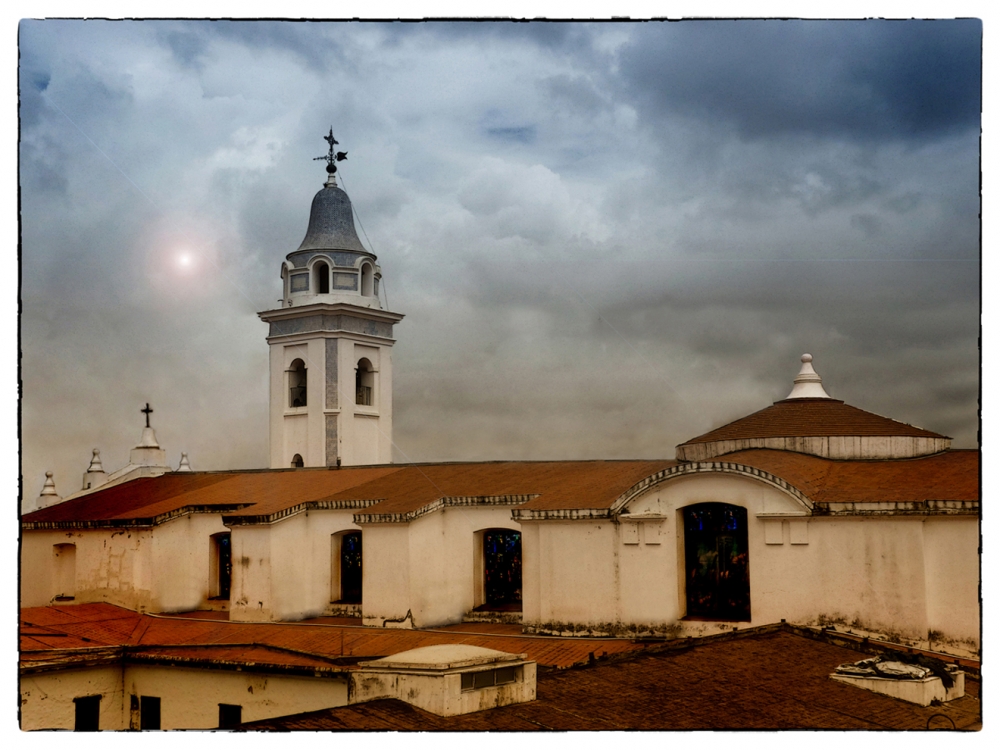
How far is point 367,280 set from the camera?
27.7 m

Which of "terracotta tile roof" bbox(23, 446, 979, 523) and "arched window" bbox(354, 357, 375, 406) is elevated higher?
"arched window" bbox(354, 357, 375, 406)

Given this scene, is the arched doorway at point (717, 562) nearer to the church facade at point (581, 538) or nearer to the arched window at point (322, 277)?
the church facade at point (581, 538)

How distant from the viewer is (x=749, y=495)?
15.8 m

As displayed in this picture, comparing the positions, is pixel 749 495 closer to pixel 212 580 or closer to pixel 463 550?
pixel 463 550

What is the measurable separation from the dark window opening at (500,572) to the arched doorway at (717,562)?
3.53 metres

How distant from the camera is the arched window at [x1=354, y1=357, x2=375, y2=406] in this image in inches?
1110

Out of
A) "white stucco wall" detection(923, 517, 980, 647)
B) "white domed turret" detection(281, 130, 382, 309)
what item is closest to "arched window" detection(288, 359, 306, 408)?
"white domed turret" detection(281, 130, 382, 309)

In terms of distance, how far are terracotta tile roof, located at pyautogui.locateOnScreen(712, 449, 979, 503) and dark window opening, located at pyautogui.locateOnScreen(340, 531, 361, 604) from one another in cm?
648

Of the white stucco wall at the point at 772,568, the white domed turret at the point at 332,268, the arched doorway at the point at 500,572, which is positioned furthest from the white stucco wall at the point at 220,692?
the white domed turret at the point at 332,268

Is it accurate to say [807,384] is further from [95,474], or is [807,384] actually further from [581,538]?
[95,474]

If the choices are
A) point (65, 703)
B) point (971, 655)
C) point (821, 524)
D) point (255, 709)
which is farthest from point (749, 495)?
point (65, 703)

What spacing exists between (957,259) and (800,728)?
19.5 ft

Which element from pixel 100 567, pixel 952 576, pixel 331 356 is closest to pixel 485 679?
pixel 952 576

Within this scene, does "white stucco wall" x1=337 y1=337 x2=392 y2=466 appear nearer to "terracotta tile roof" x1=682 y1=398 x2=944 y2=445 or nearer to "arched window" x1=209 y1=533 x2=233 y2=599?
"arched window" x1=209 y1=533 x2=233 y2=599
